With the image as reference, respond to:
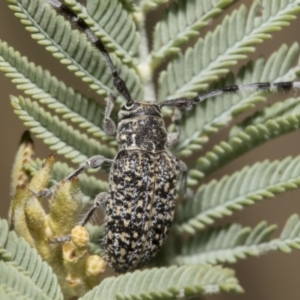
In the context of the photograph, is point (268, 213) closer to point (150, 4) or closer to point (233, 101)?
point (233, 101)

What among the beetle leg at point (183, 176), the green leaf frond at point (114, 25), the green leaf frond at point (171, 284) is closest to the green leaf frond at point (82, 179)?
the beetle leg at point (183, 176)

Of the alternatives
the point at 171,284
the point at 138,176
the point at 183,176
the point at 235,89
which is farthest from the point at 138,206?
the point at 171,284

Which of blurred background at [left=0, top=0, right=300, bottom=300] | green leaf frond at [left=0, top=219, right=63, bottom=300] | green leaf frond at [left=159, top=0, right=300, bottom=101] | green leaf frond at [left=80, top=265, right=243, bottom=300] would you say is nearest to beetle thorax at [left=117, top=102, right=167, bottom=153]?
green leaf frond at [left=159, top=0, right=300, bottom=101]

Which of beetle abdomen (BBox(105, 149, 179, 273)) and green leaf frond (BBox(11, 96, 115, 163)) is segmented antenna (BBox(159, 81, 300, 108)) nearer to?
beetle abdomen (BBox(105, 149, 179, 273))

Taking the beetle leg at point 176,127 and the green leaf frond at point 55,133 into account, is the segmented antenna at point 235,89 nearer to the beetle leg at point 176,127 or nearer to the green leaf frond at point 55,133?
the beetle leg at point 176,127

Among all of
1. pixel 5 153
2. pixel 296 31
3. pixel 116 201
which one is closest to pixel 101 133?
pixel 116 201

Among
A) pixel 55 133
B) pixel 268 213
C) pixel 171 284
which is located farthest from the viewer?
pixel 268 213
